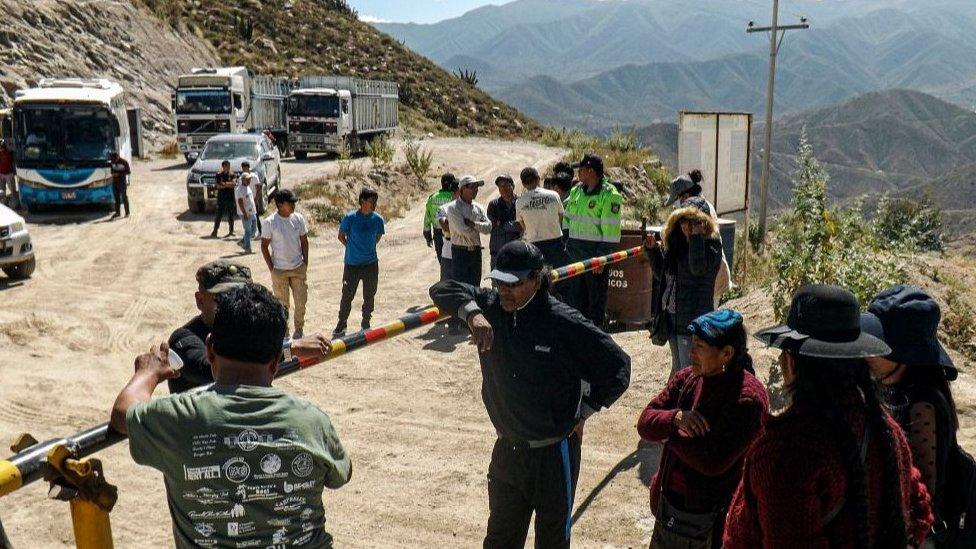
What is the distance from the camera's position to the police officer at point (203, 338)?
3.58 metres

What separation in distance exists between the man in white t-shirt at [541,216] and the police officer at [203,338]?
5.54m

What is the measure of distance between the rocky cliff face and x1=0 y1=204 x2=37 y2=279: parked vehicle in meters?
19.5

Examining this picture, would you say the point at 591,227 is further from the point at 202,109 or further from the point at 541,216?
the point at 202,109

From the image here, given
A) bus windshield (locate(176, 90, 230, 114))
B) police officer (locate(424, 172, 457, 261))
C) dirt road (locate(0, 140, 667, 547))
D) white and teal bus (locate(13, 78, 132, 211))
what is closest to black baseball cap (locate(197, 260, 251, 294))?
dirt road (locate(0, 140, 667, 547))

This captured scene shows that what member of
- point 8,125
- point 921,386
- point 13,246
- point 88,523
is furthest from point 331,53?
point 921,386

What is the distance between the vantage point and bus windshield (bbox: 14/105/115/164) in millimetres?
20484

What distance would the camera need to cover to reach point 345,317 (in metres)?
10.6

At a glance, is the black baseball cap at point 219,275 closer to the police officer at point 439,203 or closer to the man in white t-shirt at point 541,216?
the man in white t-shirt at point 541,216

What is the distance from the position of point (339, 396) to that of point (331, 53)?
182ft

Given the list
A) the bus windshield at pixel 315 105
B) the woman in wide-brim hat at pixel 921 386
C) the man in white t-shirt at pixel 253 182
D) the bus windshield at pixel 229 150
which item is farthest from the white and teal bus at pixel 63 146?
the woman in wide-brim hat at pixel 921 386

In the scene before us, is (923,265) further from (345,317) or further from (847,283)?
(345,317)

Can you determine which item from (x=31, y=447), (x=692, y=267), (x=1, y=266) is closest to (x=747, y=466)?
(x=31, y=447)

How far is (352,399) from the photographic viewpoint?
8.56 m

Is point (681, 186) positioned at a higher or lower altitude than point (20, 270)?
higher
